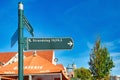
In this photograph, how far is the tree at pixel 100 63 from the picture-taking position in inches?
1388

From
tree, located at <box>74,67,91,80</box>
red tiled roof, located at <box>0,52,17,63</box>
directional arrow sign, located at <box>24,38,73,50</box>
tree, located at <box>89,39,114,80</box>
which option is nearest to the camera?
directional arrow sign, located at <box>24,38,73,50</box>

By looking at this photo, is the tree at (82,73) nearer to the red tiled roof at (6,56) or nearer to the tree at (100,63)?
the red tiled roof at (6,56)

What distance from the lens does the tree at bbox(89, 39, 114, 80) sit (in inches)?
1388

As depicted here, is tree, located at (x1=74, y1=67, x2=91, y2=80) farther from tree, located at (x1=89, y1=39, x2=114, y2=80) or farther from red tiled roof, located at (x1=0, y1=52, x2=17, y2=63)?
tree, located at (x1=89, y1=39, x2=114, y2=80)

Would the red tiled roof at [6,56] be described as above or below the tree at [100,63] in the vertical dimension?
above

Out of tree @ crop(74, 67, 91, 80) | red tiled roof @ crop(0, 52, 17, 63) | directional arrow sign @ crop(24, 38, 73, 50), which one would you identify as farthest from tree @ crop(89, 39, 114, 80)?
tree @ crop(74, 67, 91, 80)

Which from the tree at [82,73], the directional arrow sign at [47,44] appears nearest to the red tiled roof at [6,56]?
the tree at [82,73]

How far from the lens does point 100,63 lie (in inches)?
1398

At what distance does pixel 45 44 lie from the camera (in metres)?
5.57

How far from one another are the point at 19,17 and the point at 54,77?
34.9 ft

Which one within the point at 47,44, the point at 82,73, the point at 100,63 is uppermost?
the point at 82,73

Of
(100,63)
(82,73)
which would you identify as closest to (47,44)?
(100,63)

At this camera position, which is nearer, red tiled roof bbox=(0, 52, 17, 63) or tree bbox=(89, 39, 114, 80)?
tree bbox=(89, 39, 114, 80)

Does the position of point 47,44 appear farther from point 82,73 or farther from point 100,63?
point 82,73
